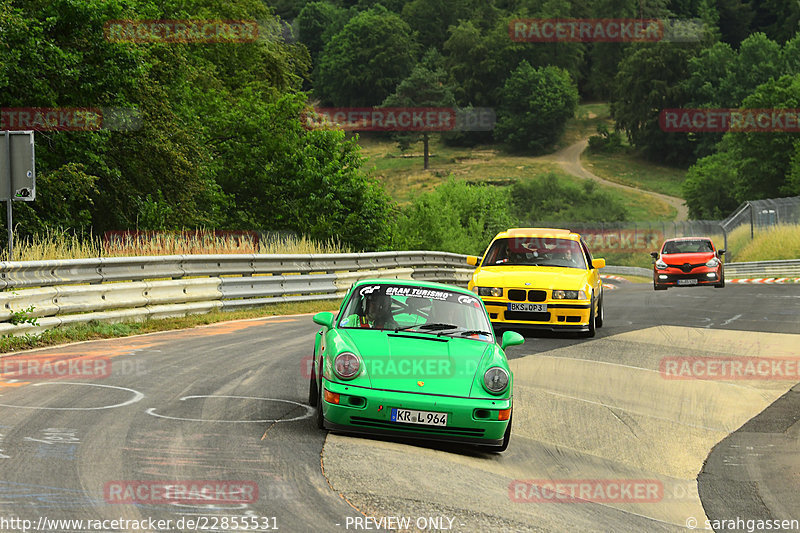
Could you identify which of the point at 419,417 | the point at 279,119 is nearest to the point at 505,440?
the point at 419,417

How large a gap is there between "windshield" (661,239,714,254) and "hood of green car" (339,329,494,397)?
21361mm

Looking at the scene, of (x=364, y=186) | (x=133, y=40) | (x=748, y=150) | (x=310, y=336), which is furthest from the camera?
(x=748, y=150)

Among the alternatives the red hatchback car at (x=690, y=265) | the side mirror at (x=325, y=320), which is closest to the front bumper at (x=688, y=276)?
the red hatchback car at (x=690, y=265)

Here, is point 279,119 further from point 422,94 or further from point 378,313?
point 422,94

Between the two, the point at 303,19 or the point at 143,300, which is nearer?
the point at 143,300

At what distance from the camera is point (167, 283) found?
16.7 meters

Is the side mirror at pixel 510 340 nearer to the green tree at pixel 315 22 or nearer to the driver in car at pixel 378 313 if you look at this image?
the driver in car at pixel 378 313

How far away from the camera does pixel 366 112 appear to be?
153 m

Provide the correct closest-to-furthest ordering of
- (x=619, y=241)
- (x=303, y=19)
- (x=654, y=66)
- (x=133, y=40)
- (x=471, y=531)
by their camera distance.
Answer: (x=471, y=531) < (x=133, y=40) < (x=619, y=241) < (x=654, y=66) < (x=303, y=19)

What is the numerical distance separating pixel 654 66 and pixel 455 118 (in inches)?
1153

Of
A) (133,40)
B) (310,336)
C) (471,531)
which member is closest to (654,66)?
(133,40)

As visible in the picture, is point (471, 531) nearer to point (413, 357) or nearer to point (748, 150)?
point (413, 357)

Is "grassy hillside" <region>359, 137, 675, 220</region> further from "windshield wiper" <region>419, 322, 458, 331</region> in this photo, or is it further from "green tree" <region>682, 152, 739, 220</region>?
"windshield wiper" <region>419, 322, 458, 331</region>

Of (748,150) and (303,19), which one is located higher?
(303,19)
